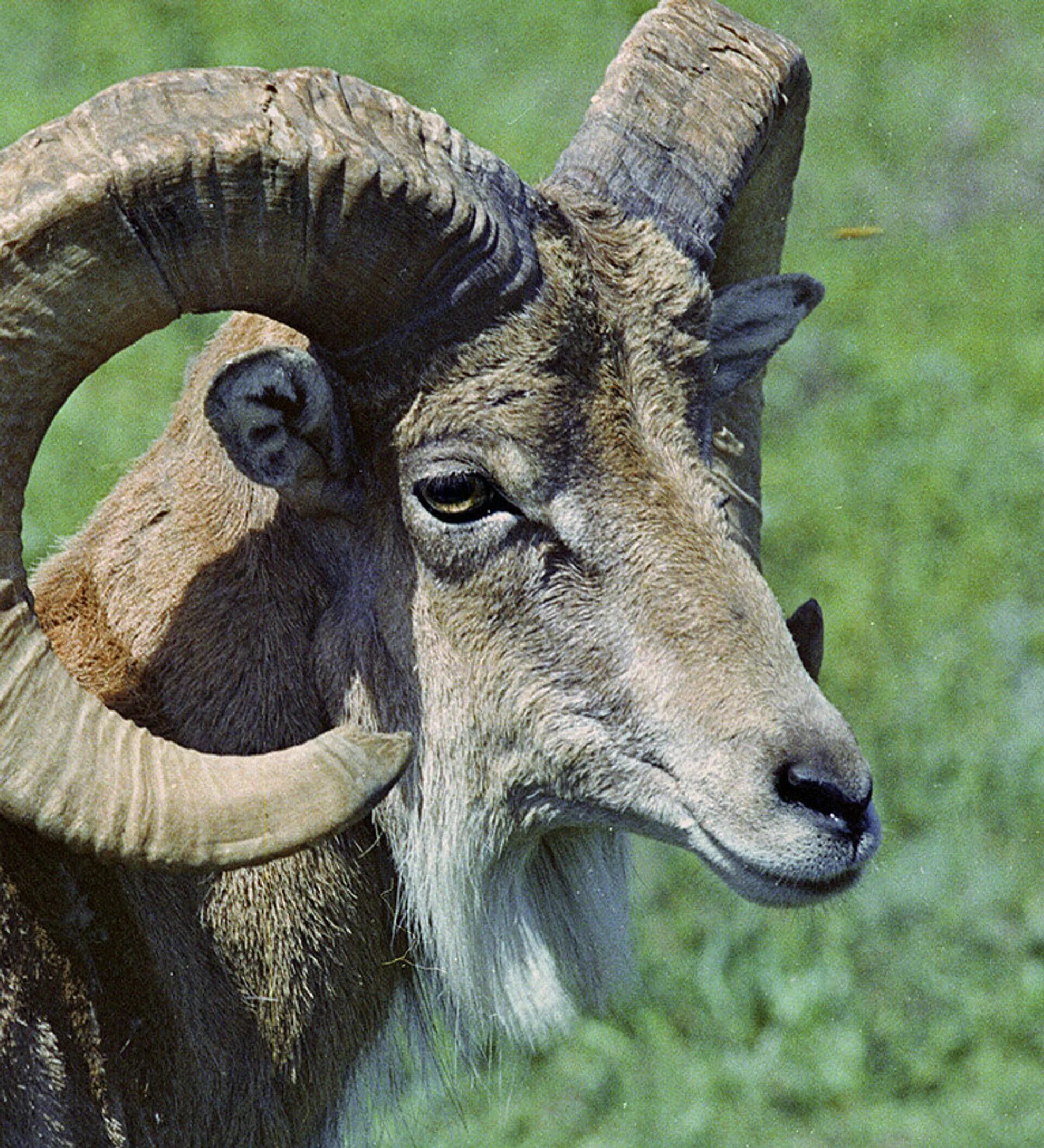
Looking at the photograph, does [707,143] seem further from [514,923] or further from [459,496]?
[514,923]

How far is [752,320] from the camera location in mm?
5086

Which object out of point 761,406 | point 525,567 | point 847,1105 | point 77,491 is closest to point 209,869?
point 525,567

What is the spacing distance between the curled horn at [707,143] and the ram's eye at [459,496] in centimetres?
87

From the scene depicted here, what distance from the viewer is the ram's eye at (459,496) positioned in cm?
418

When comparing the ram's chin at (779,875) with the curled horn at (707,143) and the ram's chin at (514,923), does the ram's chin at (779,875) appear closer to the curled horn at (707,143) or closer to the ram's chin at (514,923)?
the ram's chin at (514,923)

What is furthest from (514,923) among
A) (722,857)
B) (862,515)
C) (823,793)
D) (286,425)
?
(862,515)

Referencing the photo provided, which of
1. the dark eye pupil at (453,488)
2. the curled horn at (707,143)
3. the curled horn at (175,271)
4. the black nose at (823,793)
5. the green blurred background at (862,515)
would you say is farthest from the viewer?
the green blurred background at (862,515)

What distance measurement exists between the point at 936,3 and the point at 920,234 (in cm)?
330

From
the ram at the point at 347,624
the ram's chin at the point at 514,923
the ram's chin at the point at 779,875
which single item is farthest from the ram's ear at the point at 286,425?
the ram's chin at the point at 779,875

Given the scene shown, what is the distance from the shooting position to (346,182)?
3883mm

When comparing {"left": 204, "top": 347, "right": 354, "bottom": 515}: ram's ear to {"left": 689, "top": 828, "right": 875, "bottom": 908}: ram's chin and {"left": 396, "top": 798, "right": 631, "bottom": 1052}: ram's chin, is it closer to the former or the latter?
{"left": 396, "top": 798, "right": 631, "bottom": 1052}: ram's chin

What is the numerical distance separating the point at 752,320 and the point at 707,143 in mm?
489

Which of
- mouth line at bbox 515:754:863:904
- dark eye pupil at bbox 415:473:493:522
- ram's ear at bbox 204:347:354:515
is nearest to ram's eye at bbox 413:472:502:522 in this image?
dark eye pupil at bbox 415:473:493:522

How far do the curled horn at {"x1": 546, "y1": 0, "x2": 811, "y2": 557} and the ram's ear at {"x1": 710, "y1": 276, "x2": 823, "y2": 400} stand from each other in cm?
16
